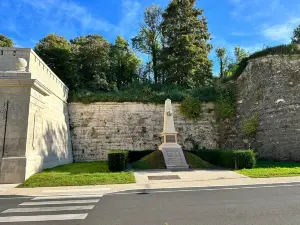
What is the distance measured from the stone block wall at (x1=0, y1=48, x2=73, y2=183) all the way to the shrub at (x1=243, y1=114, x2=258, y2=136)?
41.3 ft

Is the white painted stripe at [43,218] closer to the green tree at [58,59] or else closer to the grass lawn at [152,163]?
the grass lawn at [152,163]

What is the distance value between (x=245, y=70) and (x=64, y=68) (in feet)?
56.9

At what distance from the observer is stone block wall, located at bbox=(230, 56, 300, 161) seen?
14.2 metres

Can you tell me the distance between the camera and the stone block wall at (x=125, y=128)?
57.0ft

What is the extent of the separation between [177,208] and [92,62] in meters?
22.6

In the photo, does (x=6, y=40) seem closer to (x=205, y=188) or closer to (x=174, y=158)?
(x=174, y=158)

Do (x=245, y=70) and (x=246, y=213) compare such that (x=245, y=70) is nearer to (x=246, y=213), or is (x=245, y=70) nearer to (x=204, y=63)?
(x=204, y=63)

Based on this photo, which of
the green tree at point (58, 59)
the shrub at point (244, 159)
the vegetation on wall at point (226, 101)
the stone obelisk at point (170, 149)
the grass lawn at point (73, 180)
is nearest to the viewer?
the grass lawn at point (73, 180)

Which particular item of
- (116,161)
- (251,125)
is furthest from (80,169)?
(251,125)

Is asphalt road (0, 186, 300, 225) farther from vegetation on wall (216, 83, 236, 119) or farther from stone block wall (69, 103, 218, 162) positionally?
vegetation on wall (216, 83, 236, 119)

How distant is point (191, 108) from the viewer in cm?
1853

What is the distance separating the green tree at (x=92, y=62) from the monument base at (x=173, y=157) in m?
12.5

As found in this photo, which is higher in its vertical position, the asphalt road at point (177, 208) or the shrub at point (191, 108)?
the shrub at point (191, 108)

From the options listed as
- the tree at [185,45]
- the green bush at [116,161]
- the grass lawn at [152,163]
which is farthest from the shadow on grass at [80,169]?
the tree at [185,45]
